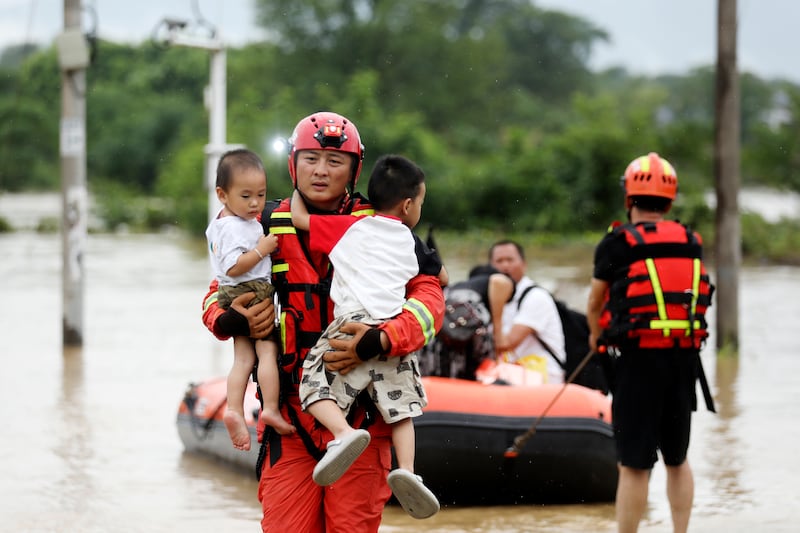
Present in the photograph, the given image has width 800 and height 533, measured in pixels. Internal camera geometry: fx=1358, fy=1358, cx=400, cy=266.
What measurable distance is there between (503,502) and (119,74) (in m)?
101

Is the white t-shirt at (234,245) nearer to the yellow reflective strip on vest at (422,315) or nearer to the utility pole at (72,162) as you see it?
the yellow reflective strip on vest at (422,315)

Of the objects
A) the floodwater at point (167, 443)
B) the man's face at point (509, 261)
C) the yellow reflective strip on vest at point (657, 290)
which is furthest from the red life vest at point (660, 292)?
the man's face at point (509, 261)

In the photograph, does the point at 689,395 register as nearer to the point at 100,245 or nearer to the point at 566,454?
the point at 566,454

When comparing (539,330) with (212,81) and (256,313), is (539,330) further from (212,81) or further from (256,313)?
(212,81)

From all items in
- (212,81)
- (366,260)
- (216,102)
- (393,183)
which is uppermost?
(212,81)

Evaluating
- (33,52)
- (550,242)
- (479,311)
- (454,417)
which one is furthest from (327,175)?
(33,52)

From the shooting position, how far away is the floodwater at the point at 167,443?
24.7 feet

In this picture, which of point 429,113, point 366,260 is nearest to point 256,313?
point 366,260

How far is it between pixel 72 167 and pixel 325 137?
36.2 feet

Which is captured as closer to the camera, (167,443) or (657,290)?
(657,290)

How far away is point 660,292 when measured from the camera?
5855 mm

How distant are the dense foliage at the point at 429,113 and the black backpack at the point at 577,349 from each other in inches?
324

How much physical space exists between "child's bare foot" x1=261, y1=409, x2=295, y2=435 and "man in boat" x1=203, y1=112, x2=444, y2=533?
0.11ft

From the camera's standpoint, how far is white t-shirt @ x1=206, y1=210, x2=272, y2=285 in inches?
181
